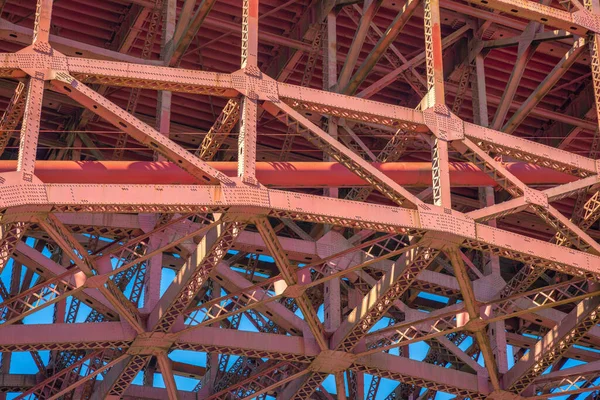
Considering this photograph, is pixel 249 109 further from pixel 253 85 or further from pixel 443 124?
pixel 443 124

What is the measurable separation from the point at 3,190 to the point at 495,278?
1153cm

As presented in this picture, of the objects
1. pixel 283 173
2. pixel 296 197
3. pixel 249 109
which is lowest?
pixel 296 197

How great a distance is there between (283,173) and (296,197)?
9.42 ft

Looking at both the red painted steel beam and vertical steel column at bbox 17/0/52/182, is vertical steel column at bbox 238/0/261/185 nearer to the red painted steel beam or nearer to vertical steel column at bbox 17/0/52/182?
the red painted steel beam

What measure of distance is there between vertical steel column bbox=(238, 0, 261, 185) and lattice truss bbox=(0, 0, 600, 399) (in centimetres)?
3

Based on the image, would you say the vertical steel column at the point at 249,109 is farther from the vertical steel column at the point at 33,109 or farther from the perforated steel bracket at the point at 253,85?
the vertical steel column at the point at 33,109

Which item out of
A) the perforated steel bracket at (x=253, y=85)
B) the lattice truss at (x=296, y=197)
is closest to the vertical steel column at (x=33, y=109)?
the lattice truss at (x=296, y=197)

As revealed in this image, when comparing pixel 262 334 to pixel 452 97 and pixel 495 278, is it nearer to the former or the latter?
pixel 495 278

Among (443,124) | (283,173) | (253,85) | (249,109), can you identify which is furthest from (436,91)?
(249,109)

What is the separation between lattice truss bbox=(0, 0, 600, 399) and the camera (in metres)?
22.0

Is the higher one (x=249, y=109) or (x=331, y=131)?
(x=331, y=131)

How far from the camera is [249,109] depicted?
22688mm

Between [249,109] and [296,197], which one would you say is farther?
[249,109]

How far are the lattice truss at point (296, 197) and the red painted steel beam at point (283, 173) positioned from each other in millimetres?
46
